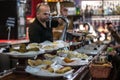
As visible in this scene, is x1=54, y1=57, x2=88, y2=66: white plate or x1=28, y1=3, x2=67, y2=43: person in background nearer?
x1=54, y1=57, x2=88, y2=66: white plate

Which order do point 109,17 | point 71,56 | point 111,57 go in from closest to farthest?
1. point 71,56
2. point 111,57
3. point 109,17

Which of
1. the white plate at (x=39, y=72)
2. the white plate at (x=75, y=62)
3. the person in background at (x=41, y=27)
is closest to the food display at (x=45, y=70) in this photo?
the white plate at (x=39, y=72)

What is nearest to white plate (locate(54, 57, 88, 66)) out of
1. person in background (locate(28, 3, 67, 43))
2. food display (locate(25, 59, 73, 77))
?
food display (locate(25, 59, 73, 77))

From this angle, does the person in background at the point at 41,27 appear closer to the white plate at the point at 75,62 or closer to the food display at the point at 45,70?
the white plate at the point at 75,62

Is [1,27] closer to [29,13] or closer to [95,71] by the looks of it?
[29,13]

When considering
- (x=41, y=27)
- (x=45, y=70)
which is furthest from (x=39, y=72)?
(x=41, y=27)

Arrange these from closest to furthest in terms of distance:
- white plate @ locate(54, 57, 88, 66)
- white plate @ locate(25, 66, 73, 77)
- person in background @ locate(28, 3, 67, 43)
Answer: white plate @ locate(25, 66, 73, 77) < white plate @ locate(54, 57, 88, 66) < person in background @ locate(28, 3, 67, 43)

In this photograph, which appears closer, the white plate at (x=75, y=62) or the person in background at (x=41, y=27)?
the white plate at (x=75, y=62)

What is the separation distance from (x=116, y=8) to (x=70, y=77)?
7.85m

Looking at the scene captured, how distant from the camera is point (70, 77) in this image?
7.49 feet

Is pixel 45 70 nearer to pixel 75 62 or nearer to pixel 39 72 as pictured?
pixel 39 72

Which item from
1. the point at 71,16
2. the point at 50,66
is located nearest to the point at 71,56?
the point at 50,66

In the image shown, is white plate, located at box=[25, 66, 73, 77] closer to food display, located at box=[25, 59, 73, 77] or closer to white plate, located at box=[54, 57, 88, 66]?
food display, located at box=[25, 59, 73, 77]

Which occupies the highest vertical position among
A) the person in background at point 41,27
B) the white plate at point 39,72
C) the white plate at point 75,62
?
the person in background at point 41,27
